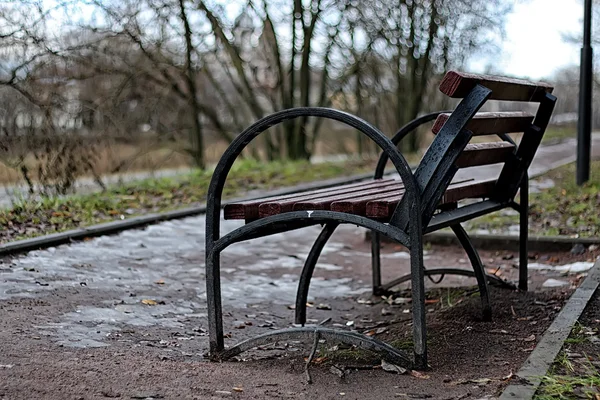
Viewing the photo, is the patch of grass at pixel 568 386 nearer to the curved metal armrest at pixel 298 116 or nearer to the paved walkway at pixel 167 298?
the paved walkway at pixel 167 298

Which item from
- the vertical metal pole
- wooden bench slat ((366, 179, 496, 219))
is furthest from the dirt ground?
the vertical metal pole

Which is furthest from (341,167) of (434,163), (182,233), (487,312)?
(434,163)

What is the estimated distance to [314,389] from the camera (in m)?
3.06

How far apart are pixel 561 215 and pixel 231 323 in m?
4.20

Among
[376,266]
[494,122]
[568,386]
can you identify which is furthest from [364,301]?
[568,386]

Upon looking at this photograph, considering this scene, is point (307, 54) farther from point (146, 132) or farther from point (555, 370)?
point (555, 370)

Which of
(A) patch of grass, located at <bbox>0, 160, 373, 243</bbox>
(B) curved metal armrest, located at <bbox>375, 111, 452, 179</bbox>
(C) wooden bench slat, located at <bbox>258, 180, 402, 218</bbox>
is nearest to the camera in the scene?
(C) wooden bench slat, located at <bbox>258, 180, 402, 218</bbox>

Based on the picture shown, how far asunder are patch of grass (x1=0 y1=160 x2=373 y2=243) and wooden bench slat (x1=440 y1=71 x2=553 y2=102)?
146 inches

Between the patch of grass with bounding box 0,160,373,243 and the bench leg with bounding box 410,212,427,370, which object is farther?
the patch of grass with bounding box 0,160,373,243

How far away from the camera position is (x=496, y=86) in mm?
3523

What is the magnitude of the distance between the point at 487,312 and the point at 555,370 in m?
1.20

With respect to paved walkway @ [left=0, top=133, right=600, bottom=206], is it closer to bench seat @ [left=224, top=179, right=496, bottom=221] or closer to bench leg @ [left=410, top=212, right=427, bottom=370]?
bench seat @ [left=224, top=179, right=496, bottom=221]

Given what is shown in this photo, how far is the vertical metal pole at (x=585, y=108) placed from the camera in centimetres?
923

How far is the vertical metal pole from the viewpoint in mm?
9227
